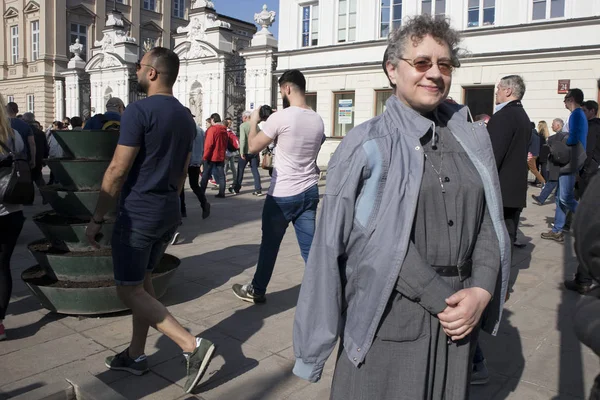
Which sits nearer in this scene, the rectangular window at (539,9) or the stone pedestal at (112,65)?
the rectangular window at (539,9)

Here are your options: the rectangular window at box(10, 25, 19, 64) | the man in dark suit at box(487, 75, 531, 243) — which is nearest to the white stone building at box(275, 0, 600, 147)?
the man in dark suit at box(487, 75, 531, 243)

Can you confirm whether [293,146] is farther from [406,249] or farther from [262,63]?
[262,63]

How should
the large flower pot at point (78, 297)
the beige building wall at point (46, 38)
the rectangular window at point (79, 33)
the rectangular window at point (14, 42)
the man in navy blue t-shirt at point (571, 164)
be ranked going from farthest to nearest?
the rectangular window at point (14, 42) < the rectangular window at point (79, 33) < the beige building wall at point (46, 38) < the man in navy blue t-shirt at point (571, 164) < the large flower pot at point (78, 297)

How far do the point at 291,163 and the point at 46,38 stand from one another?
35632 mm

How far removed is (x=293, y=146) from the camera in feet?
14.4

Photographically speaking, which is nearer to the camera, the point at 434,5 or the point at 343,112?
the point at 434,5

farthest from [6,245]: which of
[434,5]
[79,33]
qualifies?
[79,33]

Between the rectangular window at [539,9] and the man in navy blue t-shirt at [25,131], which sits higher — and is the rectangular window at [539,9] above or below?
above

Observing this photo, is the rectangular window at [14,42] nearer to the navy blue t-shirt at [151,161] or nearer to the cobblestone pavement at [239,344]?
the cobblestone pavement at [239,344]

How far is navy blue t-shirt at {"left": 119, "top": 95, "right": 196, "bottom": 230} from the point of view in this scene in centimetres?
310

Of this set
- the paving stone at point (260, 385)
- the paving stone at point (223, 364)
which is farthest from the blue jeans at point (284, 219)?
the paving stone at point (260, 385)

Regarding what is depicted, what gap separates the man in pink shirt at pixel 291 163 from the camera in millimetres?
4387

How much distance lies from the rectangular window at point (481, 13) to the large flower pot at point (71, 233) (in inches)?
629

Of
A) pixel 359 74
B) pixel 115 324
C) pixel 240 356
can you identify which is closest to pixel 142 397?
pixel 240 356
